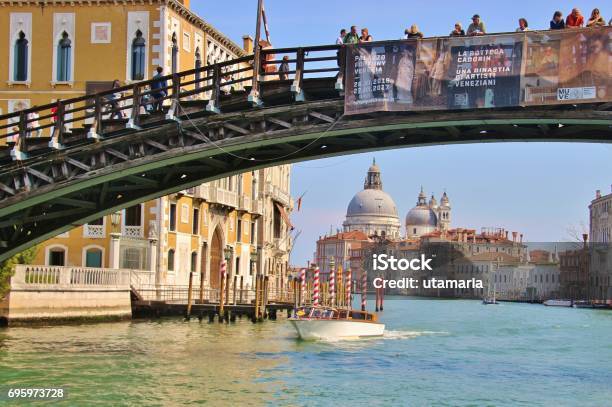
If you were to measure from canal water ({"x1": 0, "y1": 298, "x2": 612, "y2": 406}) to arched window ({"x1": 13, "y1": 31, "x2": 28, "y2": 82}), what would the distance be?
1130cm

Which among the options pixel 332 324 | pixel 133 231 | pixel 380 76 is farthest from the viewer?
pixel 133 231

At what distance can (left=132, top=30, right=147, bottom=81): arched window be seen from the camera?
40.1 metres

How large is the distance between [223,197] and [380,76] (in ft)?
100

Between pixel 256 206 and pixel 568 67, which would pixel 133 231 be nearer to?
pixel 256 206

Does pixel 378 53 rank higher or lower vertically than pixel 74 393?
higher

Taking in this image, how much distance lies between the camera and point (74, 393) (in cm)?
1767

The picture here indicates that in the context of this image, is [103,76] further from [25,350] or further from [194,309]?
[25,350]

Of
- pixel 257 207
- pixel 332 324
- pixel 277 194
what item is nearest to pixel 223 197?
pixel 257 207

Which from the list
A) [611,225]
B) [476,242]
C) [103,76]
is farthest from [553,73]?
[476,242]

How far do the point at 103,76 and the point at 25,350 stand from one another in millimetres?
18574

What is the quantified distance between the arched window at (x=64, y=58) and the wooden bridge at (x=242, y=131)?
2173 centimetres

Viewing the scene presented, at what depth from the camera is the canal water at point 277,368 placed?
18.8 m

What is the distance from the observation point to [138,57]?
4019 cm

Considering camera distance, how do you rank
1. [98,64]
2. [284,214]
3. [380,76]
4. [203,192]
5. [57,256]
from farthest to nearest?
[284,214]
[203,192]
[98,64]
[57,256]
[380,76]
